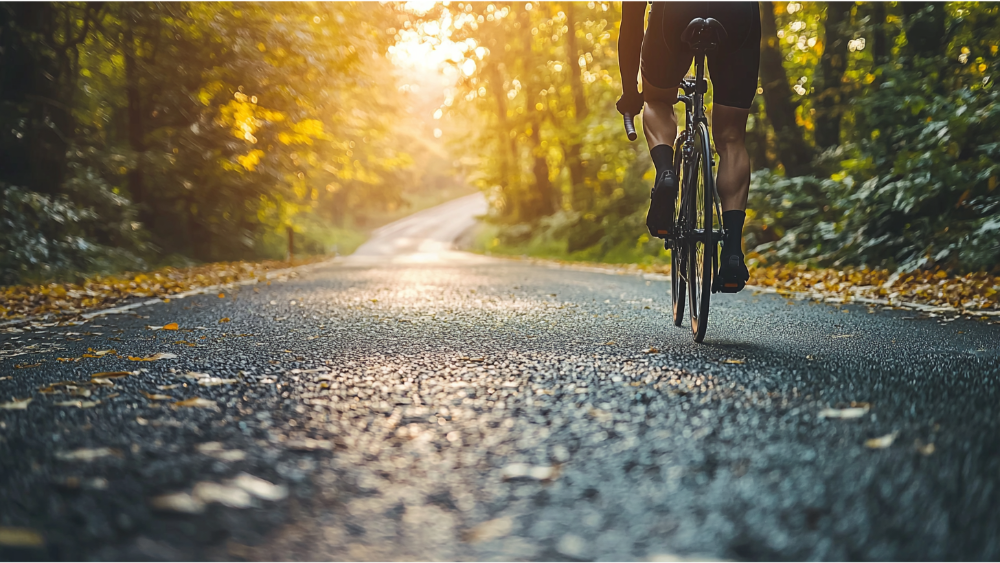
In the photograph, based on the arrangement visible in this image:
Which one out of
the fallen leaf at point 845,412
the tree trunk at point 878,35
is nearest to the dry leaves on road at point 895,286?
the fallen leaf at point 845,412

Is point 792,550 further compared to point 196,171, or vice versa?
point 196,171

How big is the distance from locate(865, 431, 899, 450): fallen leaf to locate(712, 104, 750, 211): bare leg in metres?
1.95

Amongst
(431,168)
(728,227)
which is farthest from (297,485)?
(431,168)

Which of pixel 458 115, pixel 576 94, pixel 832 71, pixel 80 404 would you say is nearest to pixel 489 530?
pixel 80 404

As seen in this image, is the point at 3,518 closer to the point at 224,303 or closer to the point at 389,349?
the point at 389,349

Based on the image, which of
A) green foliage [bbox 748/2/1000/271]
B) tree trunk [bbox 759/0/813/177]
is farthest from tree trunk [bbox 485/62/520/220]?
green foliage [bbox 748/2/1000/271]

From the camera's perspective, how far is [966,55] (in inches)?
361

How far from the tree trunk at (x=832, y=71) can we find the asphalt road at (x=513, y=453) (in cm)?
889

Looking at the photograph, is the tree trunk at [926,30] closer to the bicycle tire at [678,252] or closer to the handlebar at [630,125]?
the bicycle tire at [678,252]

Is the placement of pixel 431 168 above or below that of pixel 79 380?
above

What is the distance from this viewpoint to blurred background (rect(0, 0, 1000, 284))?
8352 millimetres

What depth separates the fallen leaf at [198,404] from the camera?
2541 mm

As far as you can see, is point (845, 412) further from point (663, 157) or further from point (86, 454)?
point (86, 454)

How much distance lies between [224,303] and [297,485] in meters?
5.70
